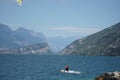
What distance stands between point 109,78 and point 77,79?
47298mm

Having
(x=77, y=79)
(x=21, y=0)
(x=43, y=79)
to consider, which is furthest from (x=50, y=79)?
(x=21, y=0)

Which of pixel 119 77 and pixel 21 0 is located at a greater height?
pixel 21 0

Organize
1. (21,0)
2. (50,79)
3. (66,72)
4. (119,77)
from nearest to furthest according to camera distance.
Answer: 1. (21,0)
2. (119,77)
3. (50,79)
4. (66,72)

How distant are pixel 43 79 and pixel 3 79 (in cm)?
1177

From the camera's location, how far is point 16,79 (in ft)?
272

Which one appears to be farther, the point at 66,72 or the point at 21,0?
the point at 66,72

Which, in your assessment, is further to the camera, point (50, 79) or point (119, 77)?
point (50, 79)

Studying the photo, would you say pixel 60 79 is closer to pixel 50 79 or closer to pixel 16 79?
pixel 50 79

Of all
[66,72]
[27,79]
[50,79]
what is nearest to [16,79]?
[27,79]

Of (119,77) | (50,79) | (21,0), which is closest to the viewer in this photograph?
(21,0)

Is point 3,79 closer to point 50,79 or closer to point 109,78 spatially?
point 50,79

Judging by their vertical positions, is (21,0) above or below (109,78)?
above

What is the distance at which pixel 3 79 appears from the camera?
269ft

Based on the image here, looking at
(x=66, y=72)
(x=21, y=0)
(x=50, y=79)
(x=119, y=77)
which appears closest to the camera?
(x=21, y=0)
